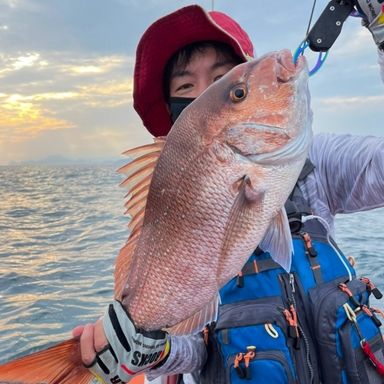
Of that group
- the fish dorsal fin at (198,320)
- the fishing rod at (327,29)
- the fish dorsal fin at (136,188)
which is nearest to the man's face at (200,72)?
the fishing rod at (327,29)

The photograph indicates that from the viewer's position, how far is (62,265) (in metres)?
8.13

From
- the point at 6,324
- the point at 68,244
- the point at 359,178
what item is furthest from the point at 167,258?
the point at 68,244

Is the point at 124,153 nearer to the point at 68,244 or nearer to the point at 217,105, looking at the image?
the point at 217,105

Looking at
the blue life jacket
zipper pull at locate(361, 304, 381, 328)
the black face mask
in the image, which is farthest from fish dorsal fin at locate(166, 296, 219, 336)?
the black face mask

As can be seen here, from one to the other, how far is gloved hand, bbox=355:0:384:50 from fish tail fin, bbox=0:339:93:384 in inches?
69.8

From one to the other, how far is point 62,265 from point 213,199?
7.17m

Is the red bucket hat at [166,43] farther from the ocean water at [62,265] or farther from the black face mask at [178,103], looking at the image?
the ocean water at [62,265]

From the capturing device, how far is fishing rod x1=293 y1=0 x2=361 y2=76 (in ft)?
7.81

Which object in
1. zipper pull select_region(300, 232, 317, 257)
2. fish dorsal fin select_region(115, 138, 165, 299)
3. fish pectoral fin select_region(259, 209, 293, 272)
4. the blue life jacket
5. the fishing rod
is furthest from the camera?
the fishing rod

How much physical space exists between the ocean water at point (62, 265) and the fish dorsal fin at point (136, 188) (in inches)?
149

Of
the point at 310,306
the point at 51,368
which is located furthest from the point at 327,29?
the point at 51,368

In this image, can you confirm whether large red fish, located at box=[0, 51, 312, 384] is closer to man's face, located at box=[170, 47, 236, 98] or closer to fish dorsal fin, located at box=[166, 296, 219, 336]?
fish dorsal fin, located at box=[166, 296, 219, 336]

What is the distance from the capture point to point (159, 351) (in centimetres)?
178

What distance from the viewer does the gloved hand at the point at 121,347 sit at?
5.18 feet
